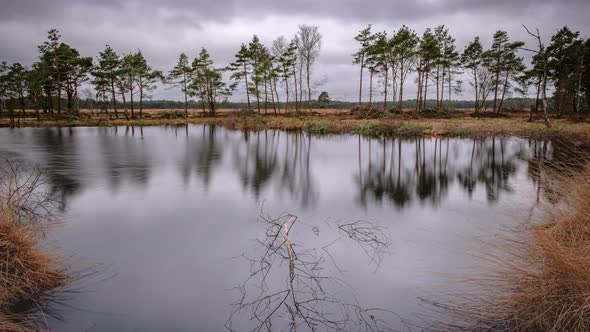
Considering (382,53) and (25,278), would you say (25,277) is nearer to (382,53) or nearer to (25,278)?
(25,278)

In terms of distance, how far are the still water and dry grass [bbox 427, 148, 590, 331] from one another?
587 mm

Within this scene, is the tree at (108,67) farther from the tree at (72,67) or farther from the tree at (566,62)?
the tree at (566,62)

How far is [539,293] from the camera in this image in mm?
3736

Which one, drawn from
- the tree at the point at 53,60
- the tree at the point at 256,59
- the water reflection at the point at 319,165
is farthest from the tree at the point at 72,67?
the water reflection at the point at 319,165

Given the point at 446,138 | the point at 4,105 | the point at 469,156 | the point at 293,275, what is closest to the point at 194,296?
the point at 293,275

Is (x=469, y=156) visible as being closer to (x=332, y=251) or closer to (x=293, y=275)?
(x=332, y=251)

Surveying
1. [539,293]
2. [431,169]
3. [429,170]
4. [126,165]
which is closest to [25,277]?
[539,293]

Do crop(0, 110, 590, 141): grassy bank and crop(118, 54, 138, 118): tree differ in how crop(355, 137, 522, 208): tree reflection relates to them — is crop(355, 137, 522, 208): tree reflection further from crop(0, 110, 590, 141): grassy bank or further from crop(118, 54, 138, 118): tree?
crop(118, 54, 138, 118): tree

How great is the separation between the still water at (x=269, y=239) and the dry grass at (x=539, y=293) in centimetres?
59

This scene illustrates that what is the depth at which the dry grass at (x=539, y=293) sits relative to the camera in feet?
11.7

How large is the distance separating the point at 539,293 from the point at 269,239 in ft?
15.5

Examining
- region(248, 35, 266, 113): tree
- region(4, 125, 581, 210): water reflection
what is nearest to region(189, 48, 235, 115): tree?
region(248, 35, 266, 113): tree

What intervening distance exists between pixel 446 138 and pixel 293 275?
27839mm

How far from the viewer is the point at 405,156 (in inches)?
800
